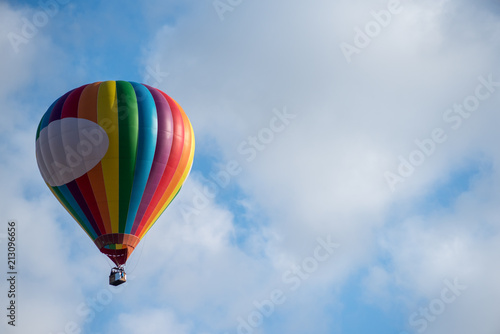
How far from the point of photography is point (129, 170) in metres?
38.3

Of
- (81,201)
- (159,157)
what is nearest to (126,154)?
(159,157)

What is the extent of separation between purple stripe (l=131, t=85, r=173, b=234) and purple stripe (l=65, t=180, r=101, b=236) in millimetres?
1672

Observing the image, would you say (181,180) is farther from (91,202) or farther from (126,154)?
(91,202)

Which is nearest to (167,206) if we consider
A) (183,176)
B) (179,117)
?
(183,176)

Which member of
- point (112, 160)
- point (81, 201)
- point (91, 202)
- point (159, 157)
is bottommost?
point (91, 202)

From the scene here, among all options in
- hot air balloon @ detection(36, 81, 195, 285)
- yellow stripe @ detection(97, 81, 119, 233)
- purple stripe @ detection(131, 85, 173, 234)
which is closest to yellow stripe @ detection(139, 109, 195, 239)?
hot air balloon @ detection(36, 81, 195, 285)

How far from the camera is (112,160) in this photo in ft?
125

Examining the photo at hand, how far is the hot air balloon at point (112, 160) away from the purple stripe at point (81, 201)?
42mm

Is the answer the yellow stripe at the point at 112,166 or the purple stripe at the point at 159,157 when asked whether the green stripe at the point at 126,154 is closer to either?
the yellow stripe at the point at 112,166

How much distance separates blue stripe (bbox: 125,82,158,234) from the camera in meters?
38.4

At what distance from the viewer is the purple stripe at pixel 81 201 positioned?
126 ft

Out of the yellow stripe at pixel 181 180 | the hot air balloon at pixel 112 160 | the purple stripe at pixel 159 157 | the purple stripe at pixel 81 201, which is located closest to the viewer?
the hot air balloon at pixel 112 160

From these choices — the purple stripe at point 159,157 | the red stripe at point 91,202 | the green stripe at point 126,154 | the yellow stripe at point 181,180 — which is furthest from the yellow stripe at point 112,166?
the yellow stripe at point 181,180

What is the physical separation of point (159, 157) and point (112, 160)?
6.65 ft
